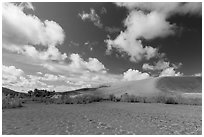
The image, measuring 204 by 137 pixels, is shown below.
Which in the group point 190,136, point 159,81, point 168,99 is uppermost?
point 159,81

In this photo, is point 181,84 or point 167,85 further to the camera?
point 181,84

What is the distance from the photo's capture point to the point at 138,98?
82.8 feet

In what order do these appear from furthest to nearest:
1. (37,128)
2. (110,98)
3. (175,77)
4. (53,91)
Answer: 1. (175,77)
2. (53,91)
3. (110,98)
4. (37,128)

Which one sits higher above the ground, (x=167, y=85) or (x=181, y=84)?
(x=181, y=84)

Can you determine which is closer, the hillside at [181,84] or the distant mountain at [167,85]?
the distant mountain at [167,85]

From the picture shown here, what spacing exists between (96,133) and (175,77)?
48.9 metres

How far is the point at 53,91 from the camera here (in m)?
33.5

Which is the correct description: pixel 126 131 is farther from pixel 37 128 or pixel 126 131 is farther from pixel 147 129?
pixel 37 128

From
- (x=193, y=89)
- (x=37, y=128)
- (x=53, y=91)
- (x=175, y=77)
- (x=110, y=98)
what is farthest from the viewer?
(x=175, y=77)

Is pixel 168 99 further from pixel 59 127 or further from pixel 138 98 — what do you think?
pixel 59 127

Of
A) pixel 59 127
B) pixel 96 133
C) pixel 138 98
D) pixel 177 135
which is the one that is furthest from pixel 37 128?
pixel 138 98

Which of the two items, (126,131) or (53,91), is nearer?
(126,131)

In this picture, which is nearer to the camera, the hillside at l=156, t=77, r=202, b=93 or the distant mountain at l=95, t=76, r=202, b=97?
the distant mountain at l=95, t=76, r=202, b=97

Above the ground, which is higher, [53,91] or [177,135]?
[53,91]
